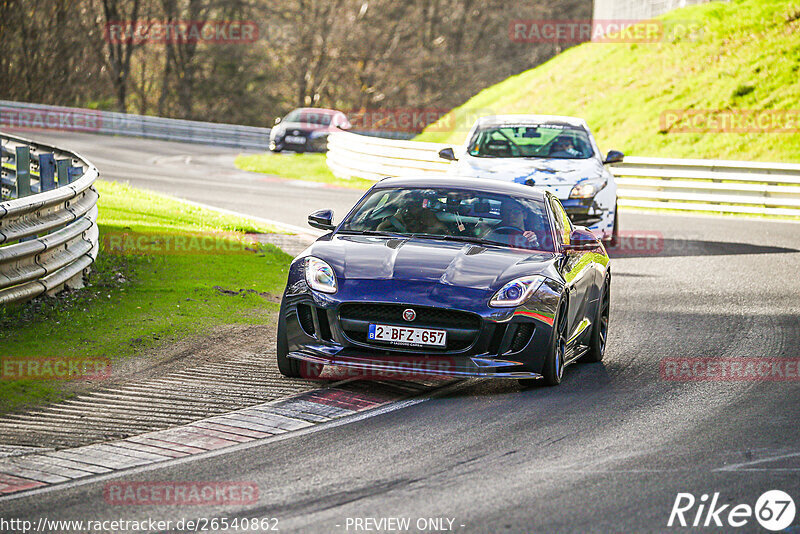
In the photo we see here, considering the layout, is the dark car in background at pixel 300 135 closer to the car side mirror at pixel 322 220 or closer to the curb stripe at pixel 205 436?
the car side mirror at pixel 322 220

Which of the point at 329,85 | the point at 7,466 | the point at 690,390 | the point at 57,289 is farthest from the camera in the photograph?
the point at 329,85

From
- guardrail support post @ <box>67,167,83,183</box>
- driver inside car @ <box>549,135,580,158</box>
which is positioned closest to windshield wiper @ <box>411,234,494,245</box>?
guardrail support post @ <box>67,167,83,183</box>

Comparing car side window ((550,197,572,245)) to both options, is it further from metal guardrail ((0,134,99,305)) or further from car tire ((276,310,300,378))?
metal guardrail ((0,134,99,305))

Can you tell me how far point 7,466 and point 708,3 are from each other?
3662cm

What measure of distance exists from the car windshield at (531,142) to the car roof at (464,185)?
22.0ft

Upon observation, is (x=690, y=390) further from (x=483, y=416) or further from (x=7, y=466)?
(x=7, y=466)

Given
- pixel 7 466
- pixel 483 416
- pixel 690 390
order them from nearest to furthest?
pixel 7 466 → pixel 483 416 → pixel 690 390

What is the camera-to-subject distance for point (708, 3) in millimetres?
38938

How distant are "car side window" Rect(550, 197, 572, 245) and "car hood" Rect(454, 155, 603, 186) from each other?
525 cm

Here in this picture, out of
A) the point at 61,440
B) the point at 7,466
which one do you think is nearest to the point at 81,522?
the point at 7,466

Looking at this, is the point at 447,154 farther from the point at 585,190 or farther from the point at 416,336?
the point at 416,336

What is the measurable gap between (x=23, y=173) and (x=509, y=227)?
7296mm

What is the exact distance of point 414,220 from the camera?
9.13m

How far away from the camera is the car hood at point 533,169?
50.7ft
